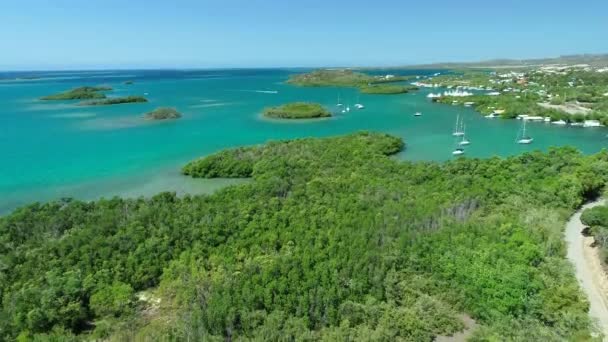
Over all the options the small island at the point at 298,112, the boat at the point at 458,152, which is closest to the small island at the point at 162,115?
the small island at the point at 298,112

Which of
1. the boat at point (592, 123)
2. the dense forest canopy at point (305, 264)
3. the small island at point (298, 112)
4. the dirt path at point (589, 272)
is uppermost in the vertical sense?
the small island at point (298, 112)

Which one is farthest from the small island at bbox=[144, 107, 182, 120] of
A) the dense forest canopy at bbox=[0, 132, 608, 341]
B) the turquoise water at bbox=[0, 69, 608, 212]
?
the dense forest canopy at bbox=[0, 132, 608, 341]

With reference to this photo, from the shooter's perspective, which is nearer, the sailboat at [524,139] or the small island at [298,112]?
the sailboat at [524,139]

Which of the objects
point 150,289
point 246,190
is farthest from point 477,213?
point 150,289

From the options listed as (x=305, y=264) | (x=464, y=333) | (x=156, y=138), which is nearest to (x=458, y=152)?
(x=305, y=264)

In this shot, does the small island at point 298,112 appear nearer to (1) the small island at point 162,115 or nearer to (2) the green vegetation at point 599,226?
(1) the small island at point 162,115

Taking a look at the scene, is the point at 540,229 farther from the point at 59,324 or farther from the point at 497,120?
the point at 497,120
